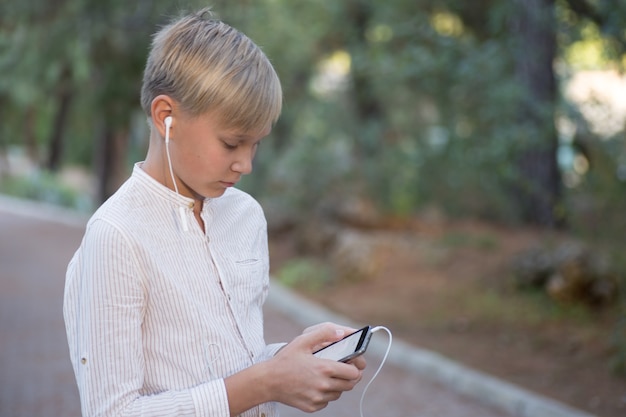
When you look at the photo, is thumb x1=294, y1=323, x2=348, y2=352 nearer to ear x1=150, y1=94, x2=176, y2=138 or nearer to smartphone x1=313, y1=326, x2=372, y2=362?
smartphone x1=313, y1=326, x2=372, y2=362

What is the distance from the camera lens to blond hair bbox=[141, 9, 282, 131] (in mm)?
1869

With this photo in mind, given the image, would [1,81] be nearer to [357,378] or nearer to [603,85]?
[603,85]

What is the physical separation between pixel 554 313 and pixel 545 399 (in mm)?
2825

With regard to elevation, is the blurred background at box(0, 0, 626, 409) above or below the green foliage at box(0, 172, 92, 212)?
above

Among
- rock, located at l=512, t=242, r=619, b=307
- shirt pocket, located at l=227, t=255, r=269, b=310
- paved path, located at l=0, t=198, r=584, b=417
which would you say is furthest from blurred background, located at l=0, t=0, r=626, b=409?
paved path, located at l=0, t=198, r=584, b=417

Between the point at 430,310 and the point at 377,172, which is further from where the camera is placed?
the point at 377,172

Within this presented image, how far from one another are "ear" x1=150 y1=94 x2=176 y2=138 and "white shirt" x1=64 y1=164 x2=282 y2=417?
125 mm

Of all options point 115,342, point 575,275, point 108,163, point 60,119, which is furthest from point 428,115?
point 115,342

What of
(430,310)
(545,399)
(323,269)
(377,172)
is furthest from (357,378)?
(377,172)

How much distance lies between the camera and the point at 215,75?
1867mm

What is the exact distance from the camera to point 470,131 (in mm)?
11125

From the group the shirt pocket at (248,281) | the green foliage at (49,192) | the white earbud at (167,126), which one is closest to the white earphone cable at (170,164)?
the white earbud at (167,126)

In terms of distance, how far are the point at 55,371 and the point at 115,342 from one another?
663 cm

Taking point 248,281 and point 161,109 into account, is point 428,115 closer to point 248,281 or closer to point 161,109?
point 248,281
